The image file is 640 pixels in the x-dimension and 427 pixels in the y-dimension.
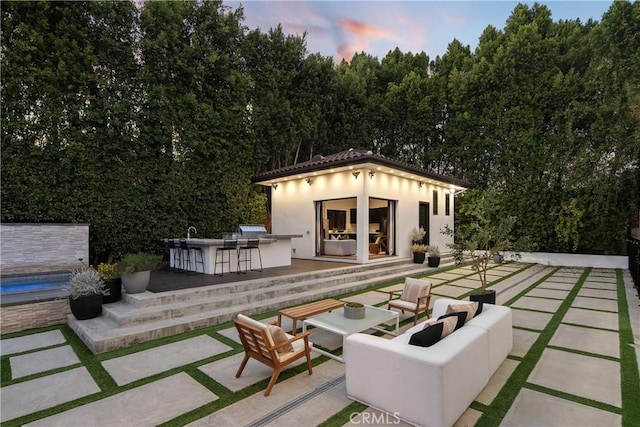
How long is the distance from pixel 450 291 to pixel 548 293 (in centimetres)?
247

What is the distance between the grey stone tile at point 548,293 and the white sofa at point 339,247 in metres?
5.77

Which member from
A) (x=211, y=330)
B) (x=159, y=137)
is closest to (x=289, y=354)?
(x=211, y=330)

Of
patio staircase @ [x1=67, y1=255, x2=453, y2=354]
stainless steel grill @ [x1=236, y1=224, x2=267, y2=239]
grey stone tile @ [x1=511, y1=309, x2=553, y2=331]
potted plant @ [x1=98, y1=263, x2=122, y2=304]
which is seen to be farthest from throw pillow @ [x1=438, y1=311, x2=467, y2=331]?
stainless steel grill @ [x1=236, y1=224, x2=267, y2=239]

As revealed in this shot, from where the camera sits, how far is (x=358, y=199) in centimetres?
974

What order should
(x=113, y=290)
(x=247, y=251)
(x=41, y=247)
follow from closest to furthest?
(x=113, y=290) < (x=41, y=247) < (x=247, y=251)

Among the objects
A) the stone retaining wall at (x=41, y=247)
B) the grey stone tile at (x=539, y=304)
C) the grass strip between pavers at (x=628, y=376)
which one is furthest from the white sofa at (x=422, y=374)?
the stone retaining wall at (x=41, y=247)

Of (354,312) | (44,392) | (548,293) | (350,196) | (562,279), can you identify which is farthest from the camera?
(350,196)

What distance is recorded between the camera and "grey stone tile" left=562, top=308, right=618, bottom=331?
16.8 feet

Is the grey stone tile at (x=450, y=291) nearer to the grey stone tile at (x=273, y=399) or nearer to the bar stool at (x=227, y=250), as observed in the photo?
the grey stone tile at (x=273, y=399)

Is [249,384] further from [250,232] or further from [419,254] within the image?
[419,254]

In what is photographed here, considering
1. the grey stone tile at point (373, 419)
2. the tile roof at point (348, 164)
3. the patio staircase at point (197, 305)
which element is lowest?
the grey stone tile at point (373, 419)

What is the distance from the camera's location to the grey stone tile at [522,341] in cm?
402

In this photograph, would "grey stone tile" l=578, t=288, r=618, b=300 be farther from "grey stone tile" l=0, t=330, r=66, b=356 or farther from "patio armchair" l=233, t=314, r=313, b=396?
"grey stone tile" l=0, t=330, r=66, b=356

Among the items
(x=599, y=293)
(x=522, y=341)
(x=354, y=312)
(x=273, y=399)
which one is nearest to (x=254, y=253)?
(x=354, y=312)
